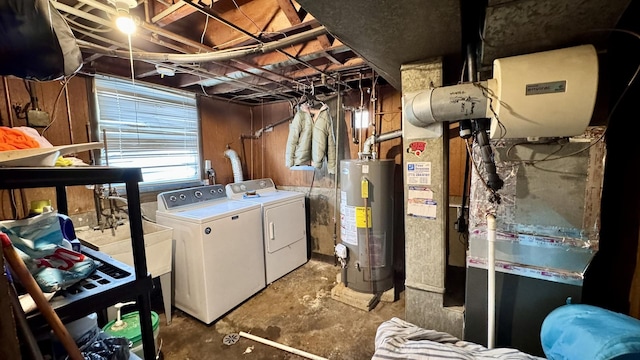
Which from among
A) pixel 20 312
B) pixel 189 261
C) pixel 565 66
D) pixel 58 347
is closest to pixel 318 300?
pixel 189 261

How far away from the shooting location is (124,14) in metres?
1.33

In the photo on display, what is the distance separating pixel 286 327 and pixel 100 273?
1.74 meters

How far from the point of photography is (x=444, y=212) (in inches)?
69.1

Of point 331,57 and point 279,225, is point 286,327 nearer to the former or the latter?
point 279,225

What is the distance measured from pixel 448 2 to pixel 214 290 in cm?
254

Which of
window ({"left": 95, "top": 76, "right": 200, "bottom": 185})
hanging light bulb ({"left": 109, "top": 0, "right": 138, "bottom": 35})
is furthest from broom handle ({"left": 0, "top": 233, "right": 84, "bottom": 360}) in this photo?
window ({"left": 95, "top": 76, "right": 200, "bottom": 185})

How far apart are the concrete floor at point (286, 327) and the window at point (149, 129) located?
1.40 metres

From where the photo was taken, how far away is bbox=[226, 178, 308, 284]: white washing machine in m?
2.86

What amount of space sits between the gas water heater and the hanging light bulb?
6.43 feet

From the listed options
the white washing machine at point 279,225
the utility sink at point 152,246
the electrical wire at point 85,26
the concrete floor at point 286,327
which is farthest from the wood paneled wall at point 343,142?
the electrical wire at point 85,26

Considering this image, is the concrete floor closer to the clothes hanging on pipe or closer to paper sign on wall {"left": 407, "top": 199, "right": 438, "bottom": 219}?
paper sign on wall {"left": 407, "top": 199, "right": 438, "bottom": 219}

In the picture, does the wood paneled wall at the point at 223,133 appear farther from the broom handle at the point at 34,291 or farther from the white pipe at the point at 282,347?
the broom handle at the point at 34,291

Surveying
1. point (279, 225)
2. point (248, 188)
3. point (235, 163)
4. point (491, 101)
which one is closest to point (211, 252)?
point (279, 225)

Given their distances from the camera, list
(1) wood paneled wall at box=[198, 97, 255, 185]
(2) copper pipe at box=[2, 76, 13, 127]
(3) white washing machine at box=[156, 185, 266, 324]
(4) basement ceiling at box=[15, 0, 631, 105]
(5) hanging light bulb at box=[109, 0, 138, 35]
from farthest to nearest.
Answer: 1. (1) wood paneled wall at box=[198, 97, 255, 185]
2. (3) white washing machine at box=[156, 185, 266, 324]
3. (2) copper pipe at box=[2, 76, 13, 127]
4. (5) hanging light bulb at box=[109, 0, 138, 35]
5. (4) basement ceiling at box=[15, 0, 631, 105]
